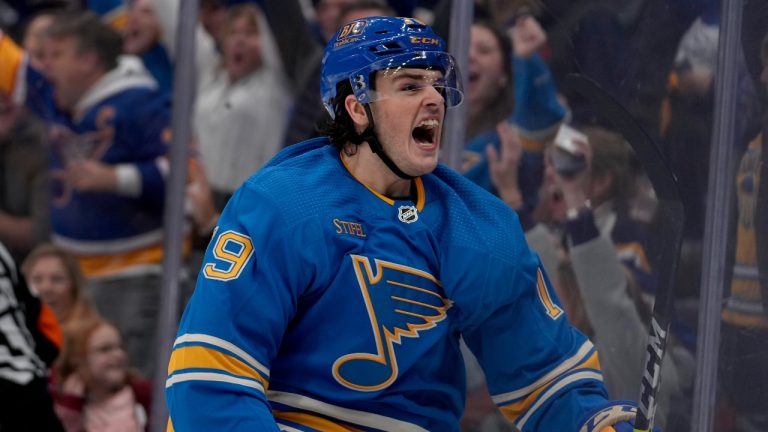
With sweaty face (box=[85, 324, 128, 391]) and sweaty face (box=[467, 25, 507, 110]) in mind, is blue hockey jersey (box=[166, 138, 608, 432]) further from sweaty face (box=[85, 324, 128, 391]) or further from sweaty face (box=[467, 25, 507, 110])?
sweaty face (box=[85, 324, 128, 391])

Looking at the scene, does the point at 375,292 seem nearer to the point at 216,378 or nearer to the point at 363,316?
the point at 363,316

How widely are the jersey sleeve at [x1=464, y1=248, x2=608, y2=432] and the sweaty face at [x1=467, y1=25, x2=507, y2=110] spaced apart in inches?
43.2

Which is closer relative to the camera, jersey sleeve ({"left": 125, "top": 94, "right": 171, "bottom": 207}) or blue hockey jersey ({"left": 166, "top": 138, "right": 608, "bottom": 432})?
blue hockey jersey ({"left": 166, "top": 138, "right": 608, "bottom": 432})

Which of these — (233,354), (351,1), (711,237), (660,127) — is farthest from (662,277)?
(351,1)

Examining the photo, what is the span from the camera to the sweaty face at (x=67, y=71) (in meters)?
4.28

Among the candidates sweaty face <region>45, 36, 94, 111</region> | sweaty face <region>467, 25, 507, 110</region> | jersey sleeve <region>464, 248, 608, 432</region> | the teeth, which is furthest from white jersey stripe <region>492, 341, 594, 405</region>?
sweaty face <region>45, 36, 94, 111</region>

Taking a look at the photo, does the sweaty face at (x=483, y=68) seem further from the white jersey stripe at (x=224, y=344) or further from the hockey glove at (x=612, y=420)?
the white jersey stripe at (x=224, y=344)

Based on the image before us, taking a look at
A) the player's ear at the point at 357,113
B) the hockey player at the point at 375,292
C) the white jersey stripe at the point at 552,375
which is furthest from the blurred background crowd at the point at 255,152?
the player's ear at the point at 357,113

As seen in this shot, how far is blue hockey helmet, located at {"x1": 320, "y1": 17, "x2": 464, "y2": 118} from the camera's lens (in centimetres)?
221

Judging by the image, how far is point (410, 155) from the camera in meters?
2.19

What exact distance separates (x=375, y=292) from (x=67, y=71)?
2.48m

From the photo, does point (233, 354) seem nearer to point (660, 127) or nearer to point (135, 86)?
point (660, 127)

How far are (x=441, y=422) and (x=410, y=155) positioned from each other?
19.0 inches

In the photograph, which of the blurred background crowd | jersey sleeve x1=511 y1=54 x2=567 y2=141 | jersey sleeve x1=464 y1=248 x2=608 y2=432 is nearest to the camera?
jersey sleeve x1=464 y1=248 x2=608 y2=432
